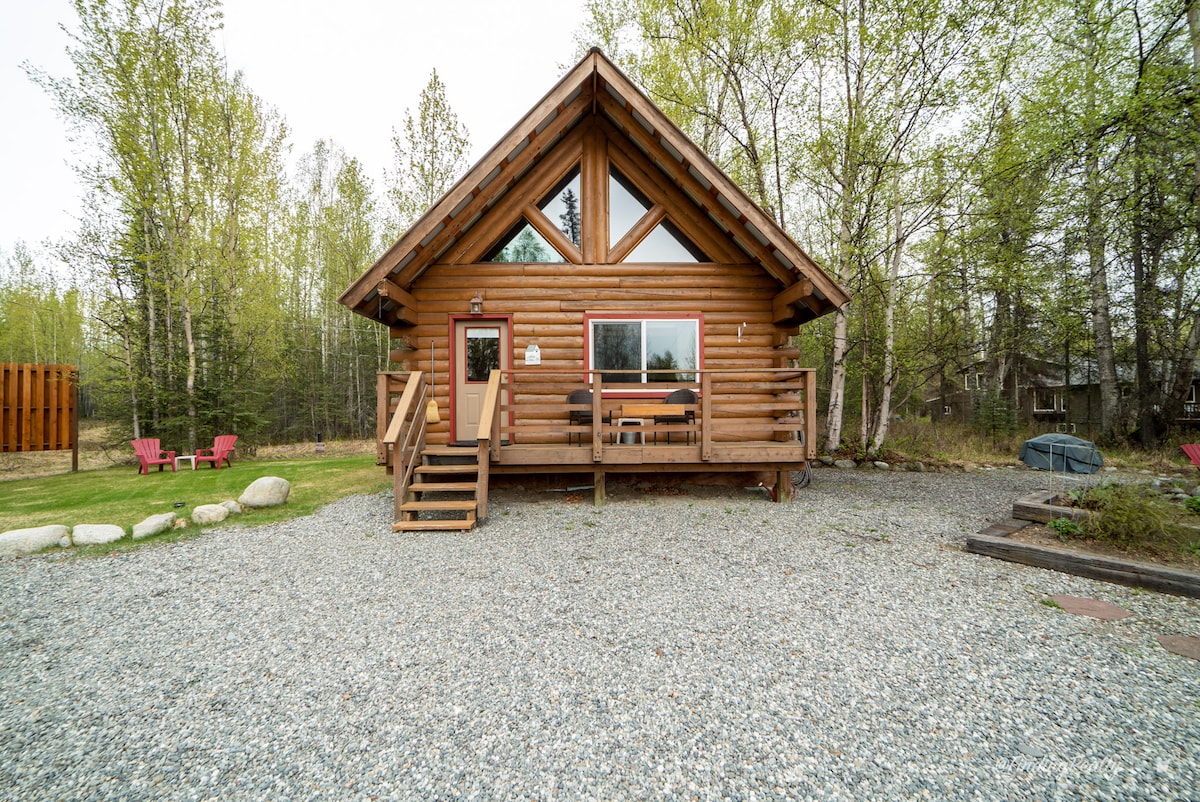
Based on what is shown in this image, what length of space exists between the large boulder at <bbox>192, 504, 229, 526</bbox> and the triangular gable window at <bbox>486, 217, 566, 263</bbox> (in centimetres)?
542

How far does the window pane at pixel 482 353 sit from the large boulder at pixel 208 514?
3870 millimetres

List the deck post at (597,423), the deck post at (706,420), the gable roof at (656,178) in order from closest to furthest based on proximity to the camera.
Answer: the deck post at (597,423), the deck post at (706,420), the gable roof at (656,178)

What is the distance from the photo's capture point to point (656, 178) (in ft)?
26.4

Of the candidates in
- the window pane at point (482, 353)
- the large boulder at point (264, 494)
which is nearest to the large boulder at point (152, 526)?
the large boulder at point (264, 494)

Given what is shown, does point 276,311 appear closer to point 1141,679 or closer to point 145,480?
point 145,480

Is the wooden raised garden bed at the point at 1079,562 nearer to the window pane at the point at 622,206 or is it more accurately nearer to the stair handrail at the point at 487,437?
the stair handrail at the point at 487,437

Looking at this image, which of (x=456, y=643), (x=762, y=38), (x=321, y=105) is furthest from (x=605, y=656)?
(x=321, y=105)

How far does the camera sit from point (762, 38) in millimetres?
10719

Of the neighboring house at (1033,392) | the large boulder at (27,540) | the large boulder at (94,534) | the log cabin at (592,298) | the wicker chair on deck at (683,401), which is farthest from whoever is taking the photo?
the neighboring house at (1033,392)

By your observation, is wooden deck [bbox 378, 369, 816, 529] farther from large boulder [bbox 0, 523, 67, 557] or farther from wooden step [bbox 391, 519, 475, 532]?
large boulder [bbox 0, 523, 67, 557]

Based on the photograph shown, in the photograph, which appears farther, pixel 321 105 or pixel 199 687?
pixel 321 105

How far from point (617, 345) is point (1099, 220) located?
1120 cm

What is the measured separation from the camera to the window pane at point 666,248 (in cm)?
807

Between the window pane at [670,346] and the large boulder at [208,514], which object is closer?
the large boulder at [208,514]
